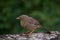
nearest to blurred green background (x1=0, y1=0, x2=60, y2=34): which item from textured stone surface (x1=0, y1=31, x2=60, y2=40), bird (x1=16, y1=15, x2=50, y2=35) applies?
bird (x1=16, y1=15, x2=50, y2=35)

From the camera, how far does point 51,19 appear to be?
6.67 meters

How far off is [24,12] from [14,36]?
2015 millimetres

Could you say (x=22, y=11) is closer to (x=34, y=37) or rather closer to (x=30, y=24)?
(x=30, y=24)

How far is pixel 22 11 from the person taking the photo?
6793 millimetres

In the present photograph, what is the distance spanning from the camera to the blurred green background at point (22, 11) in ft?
21.7

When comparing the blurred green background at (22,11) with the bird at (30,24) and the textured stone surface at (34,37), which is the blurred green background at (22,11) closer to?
the bird at (30,24)

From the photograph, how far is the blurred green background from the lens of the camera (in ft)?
21.7

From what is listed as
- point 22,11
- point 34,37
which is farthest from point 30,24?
point 22,11

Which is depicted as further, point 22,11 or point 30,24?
point 22,11

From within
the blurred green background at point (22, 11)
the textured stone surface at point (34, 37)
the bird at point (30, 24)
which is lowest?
the textured stone surface at point (34, 37)

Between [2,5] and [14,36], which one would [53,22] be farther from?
[14,36]

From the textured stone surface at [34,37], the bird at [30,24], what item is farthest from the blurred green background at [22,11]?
the textured stone surface at [34,37]

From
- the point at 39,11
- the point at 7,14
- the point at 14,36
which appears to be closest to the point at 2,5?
the point at 7,14

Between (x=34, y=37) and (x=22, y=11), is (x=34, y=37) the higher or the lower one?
the lower one
